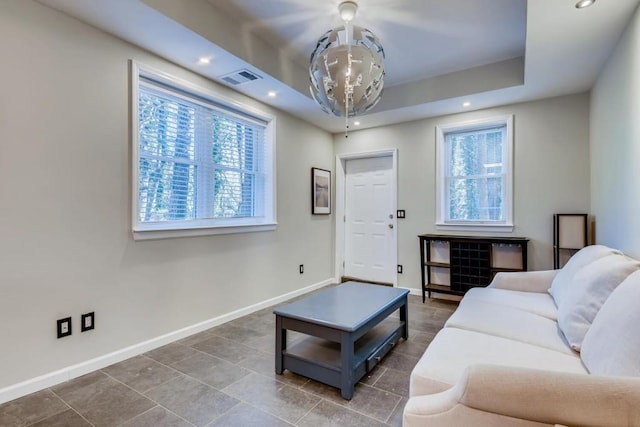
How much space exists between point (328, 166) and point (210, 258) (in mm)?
2536

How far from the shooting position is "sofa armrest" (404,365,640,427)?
897 mm

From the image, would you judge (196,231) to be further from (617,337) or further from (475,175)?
(475,175)

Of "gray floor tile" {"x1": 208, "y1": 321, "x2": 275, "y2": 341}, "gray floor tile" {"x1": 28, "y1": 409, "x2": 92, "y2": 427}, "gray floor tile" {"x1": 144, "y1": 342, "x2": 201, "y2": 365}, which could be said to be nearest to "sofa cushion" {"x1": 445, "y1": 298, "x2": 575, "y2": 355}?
"gray floor tile" {"x1": 208, "y1": 321, "x2": 275, "y2": 341}

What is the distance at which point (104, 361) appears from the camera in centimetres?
238

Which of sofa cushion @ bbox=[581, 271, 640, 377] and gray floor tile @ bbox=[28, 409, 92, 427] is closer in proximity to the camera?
sofa cushion @ bbox=[581, 271, 640, 377]

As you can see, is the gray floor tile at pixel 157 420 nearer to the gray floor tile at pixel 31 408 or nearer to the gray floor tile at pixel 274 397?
the gray floor tile at pixel 274 397

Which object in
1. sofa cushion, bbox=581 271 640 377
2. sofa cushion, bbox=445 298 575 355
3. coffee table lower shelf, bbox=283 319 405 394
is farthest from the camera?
coffee table lower shelf, bbox=283 319 405 394

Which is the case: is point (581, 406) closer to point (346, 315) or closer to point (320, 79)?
point (346, 315)

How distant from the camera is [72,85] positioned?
7.36 feet

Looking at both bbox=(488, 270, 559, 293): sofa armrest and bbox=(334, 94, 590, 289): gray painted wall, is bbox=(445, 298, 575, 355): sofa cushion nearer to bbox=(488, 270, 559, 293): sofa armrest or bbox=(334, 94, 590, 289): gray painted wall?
bbox=(488, 270, 559, 293): sofa armrest

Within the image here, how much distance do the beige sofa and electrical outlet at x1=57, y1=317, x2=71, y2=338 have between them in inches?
90.6

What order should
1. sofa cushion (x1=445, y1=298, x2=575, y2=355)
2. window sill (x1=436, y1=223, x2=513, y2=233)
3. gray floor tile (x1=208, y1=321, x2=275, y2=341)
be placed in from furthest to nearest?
window sill (x1=436, y1=223, x2=513, y2=233) < gray floor tile (x1=208, y1=321, x2=275, y2=341) < sofa cushion (x1=445, y1=298, x2=575, y2=355)

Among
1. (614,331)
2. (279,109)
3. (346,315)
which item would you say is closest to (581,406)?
(614,331)

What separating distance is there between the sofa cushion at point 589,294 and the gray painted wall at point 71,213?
289cm
